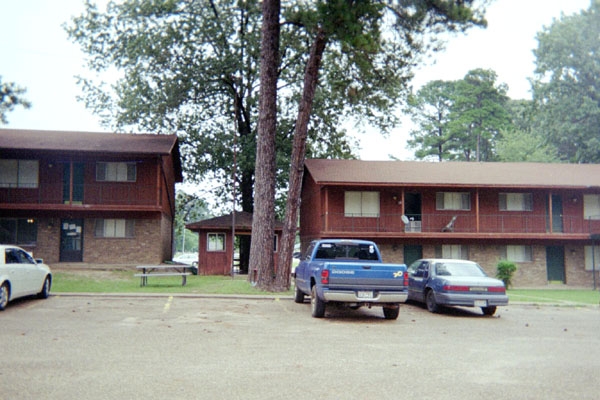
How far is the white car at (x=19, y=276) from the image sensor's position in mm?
12703

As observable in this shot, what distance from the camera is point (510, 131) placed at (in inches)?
2116

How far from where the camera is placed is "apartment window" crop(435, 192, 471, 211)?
31391 mm

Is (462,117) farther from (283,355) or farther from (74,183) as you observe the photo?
(283,355)

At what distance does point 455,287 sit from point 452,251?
58.2ft

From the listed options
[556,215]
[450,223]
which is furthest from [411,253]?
[556,215]

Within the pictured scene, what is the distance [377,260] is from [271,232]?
19.0ft

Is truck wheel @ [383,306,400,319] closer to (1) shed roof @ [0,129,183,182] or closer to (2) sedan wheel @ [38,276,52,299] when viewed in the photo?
(2) sedan wheel @ [38,276,52,299]

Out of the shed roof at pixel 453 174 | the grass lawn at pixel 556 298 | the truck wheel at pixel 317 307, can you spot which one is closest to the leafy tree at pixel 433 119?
the shed roof at pixel 453 174

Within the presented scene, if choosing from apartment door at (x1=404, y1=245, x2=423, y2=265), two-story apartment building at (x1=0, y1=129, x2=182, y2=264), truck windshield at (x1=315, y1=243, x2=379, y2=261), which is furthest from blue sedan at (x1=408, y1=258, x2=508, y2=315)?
two-story apartment building at (x1=0, y1=129, x2=182, y2=264)

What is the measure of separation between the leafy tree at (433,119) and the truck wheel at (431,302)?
40.9m

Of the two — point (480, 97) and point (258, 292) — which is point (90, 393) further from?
point (480, 97)

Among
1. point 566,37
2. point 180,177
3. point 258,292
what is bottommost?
point 258,292

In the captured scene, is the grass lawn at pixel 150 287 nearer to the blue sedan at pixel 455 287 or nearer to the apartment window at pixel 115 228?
the apartment window at pixel 115 228

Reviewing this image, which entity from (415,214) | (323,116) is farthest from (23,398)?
(323,116)
